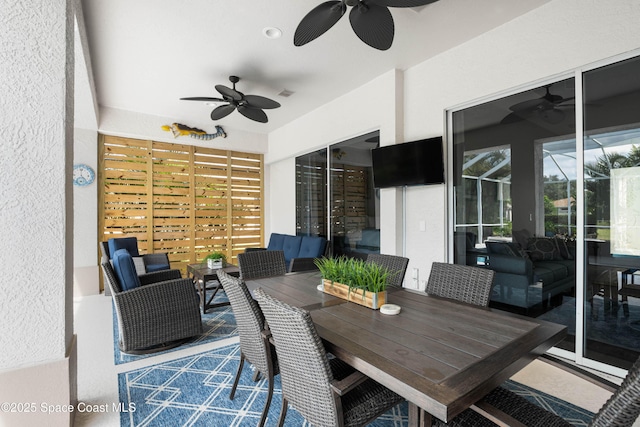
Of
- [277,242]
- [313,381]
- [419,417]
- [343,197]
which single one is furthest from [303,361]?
[277,242]

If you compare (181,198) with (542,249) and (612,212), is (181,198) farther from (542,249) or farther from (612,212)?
(612,212)

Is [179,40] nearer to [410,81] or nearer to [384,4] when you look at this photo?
[384,4]

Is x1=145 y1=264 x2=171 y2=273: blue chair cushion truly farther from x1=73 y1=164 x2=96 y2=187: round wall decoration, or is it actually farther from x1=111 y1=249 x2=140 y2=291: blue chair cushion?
x1=111 y1=249 x2=140 y2=291: blue chair cushion

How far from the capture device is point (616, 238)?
94.7 inches

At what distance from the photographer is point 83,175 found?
516 centimetres

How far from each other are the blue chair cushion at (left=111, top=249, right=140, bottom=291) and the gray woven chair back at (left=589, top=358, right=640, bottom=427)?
3288 millimetres

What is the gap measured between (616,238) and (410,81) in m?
2.63

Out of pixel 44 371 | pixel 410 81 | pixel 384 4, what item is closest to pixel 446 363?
pixel 44 371

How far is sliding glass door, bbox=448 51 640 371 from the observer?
2383 mm

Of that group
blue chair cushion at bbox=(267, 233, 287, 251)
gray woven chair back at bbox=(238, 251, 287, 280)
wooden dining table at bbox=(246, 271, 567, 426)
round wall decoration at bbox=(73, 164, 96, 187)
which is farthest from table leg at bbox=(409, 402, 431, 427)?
round wall decoration at bbox=(73, 164, 96, 187)

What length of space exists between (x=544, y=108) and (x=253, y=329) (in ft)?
10.1

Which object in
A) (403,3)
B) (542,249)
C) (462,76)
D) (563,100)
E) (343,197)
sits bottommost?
(542,249)

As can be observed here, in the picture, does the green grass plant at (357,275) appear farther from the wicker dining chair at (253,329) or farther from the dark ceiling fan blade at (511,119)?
the dark ceiling fan blade at (511,119)

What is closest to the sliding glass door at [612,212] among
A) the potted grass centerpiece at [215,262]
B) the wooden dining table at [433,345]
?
the wooden dining table at [433,345]
